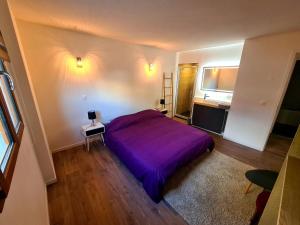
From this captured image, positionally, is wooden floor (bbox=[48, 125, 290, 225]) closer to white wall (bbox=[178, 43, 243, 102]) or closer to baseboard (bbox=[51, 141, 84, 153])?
baseboard (bbox=[51, 141, 84, 153])

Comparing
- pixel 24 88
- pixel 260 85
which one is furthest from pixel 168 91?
pixel 24 88

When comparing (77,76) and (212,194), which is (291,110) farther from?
(77,76)

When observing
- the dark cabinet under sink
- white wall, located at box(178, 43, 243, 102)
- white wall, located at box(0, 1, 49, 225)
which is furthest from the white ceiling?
the dark cabinet under sink

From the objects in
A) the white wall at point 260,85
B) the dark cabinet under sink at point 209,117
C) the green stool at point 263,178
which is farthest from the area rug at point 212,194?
the dark cabinet under sink at point 209,117

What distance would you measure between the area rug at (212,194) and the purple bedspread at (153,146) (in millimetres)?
280

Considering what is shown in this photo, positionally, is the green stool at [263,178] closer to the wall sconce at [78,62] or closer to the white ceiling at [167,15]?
the white ceiling at [167,15]

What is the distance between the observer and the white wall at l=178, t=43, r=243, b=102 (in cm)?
332

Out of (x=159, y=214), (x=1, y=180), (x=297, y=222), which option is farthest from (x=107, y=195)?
(x=297, y=222)

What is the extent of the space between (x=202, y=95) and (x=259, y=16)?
8.51 feet

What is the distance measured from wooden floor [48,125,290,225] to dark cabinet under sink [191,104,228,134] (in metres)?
0.94

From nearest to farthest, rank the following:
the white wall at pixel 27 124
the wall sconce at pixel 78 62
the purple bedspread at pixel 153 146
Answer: the white wall at pixel 27 124 < the purple bedspread at pixel 153 146 < the wall sconce at pixel 78 62

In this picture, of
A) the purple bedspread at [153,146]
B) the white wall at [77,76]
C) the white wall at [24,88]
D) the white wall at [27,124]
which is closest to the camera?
the white wall at [27,124]

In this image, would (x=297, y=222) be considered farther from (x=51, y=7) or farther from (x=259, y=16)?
(x=51, y=7)

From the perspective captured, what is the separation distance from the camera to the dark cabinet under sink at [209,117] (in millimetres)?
3567
